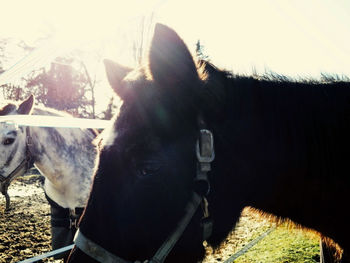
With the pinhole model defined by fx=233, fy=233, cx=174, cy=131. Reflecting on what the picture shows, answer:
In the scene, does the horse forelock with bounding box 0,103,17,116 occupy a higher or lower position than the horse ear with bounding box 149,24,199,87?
lower

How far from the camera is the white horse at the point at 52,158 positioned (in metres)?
3.38

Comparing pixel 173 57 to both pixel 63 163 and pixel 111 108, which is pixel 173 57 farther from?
pixel 111 108

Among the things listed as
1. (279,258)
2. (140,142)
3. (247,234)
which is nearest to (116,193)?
(140,142)

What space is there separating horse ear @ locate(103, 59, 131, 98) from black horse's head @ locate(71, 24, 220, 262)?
49 cm

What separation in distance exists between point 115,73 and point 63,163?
7.50ft

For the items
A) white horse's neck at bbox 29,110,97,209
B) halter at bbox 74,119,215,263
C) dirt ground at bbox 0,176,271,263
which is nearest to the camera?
halter at bbox 74,119,215,263

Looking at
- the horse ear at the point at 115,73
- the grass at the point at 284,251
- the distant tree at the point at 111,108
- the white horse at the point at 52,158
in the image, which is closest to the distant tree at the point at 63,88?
the distant tree at the point at 111,108

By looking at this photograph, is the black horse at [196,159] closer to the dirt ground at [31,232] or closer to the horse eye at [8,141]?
the dirt ground at [31,232]

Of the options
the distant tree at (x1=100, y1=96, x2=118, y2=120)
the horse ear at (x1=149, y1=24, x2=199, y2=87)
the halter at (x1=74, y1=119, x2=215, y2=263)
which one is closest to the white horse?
the distant tree at (x1=100, y1=96, x2=118, y2=120)

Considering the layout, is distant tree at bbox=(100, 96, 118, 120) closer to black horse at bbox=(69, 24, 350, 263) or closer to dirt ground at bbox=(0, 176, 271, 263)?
black horse at bbox=(69, 24, 350, 263)

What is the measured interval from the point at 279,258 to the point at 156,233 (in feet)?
12.7

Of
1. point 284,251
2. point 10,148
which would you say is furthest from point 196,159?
point 284,251

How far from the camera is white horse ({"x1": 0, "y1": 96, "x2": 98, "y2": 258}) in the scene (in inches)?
133

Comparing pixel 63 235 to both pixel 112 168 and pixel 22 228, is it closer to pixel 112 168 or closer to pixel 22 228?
pixel 112 168
